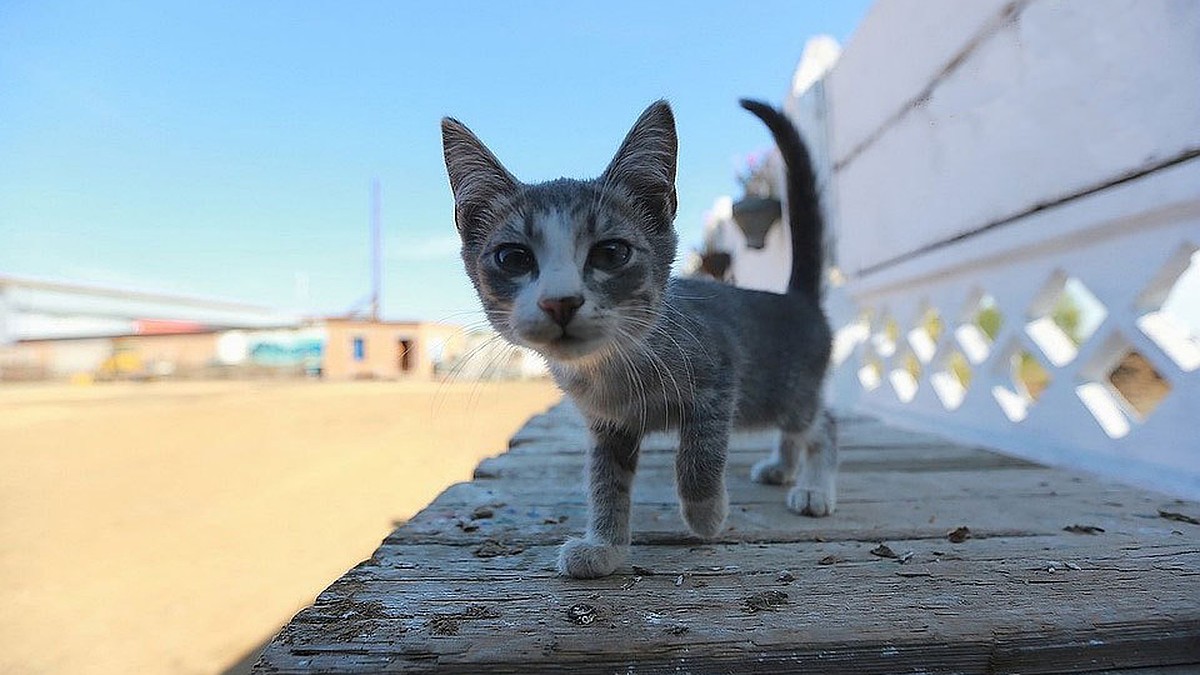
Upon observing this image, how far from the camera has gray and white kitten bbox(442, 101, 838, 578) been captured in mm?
1146

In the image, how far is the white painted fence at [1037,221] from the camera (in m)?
1.65

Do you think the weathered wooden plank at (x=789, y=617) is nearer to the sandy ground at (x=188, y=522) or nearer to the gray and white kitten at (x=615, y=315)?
the gray and white kitten at (x=615, y=315)

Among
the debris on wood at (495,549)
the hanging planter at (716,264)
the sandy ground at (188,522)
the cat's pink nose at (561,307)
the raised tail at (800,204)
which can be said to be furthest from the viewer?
the hanging planter at (716,264)

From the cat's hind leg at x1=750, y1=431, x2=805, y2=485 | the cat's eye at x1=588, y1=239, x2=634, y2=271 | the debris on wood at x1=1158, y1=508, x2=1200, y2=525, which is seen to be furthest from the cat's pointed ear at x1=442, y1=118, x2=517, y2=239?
the debris on wood at x1=1158, y1=508, x2=1200, y2=525

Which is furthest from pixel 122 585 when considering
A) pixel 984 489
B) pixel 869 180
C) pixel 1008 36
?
pixel 1008 36

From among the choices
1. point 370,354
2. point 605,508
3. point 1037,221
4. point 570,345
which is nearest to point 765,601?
point 605,508

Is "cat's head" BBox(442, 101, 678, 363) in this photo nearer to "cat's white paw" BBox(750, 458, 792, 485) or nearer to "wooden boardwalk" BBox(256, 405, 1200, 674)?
"wooden boardwalk" BBox(256, 405, 1200, 674)

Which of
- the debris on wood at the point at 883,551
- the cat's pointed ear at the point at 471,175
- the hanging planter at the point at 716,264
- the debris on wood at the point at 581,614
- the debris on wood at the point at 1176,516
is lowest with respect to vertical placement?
the debris on wood at the point at 581,614

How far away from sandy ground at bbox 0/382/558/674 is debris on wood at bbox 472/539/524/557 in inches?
18.6

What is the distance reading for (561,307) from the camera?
1.09 m

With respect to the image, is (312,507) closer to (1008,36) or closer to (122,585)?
(122,585)

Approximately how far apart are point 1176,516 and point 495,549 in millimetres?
1451

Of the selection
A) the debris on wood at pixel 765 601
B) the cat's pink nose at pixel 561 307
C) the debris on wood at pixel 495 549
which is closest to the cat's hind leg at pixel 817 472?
the debris on wood at pixel 765 601

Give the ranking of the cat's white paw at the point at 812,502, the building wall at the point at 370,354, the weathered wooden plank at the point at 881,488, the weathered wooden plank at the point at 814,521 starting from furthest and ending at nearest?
the building wall at the point at 370,354 → the weathered wooden plank at the point at 881,488 → the cat's white paw at the point at 812,502 → the weathered wooden plank at the point at 814,521
